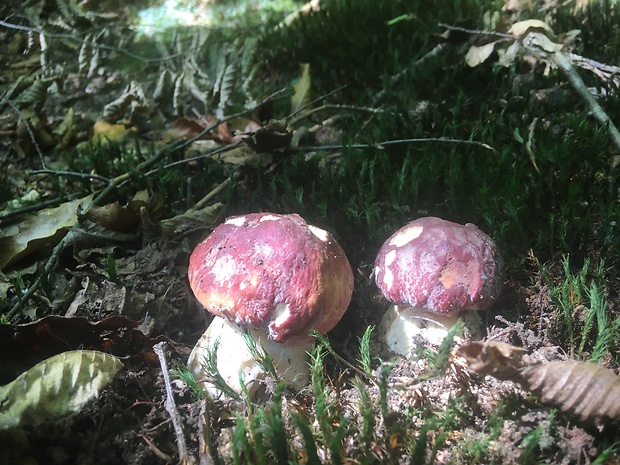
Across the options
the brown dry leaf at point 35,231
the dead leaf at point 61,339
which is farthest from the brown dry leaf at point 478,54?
the dead leaf at point 61,339

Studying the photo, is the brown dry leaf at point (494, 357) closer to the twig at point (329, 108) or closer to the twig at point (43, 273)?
the twig at point (43, 273)

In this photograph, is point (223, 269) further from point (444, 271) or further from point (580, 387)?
point (580, 387)

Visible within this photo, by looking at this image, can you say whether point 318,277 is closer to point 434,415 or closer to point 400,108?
Result: point 434,415

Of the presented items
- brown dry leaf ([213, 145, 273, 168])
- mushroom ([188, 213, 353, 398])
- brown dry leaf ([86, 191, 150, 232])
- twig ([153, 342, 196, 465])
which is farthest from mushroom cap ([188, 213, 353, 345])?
brown dry leaf ([213, 145, 273, 168])

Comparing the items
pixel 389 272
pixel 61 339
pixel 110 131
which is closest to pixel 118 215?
pixel 61 339

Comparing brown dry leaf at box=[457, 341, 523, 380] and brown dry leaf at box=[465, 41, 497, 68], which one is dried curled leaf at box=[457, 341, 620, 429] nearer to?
brown dry leaf at box=[457, 341, 523, 380]

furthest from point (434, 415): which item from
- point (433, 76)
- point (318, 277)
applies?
point (433, 76)
